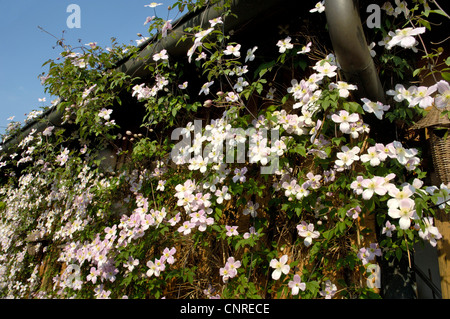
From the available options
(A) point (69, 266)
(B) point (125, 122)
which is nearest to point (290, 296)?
(A) point (69, 266)

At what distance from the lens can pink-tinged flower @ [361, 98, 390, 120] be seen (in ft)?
4.92

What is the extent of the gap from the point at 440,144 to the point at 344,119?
417mm

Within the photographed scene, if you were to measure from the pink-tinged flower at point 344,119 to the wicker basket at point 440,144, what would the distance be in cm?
31

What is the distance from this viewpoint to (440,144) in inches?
54.3

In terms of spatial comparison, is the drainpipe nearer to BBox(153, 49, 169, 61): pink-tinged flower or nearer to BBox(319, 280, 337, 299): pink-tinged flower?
BBox(319, 280, 337, 299): pink-tinged flower

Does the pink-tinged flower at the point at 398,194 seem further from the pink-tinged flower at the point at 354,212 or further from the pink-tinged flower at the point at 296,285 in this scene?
the pink-tinged flower at the point at 296,285

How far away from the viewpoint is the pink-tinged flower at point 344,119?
4.81ft

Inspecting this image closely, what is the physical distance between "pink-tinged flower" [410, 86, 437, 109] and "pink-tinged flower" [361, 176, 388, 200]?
0.39m

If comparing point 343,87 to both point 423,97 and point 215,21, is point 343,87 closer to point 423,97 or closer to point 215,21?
point 423,97

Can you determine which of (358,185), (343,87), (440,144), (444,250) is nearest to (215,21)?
(343,87)

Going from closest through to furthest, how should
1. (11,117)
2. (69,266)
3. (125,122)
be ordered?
(69,266) < (125,122) < (11,117)

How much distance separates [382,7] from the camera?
163 cm

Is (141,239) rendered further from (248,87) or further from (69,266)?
(248,87)
